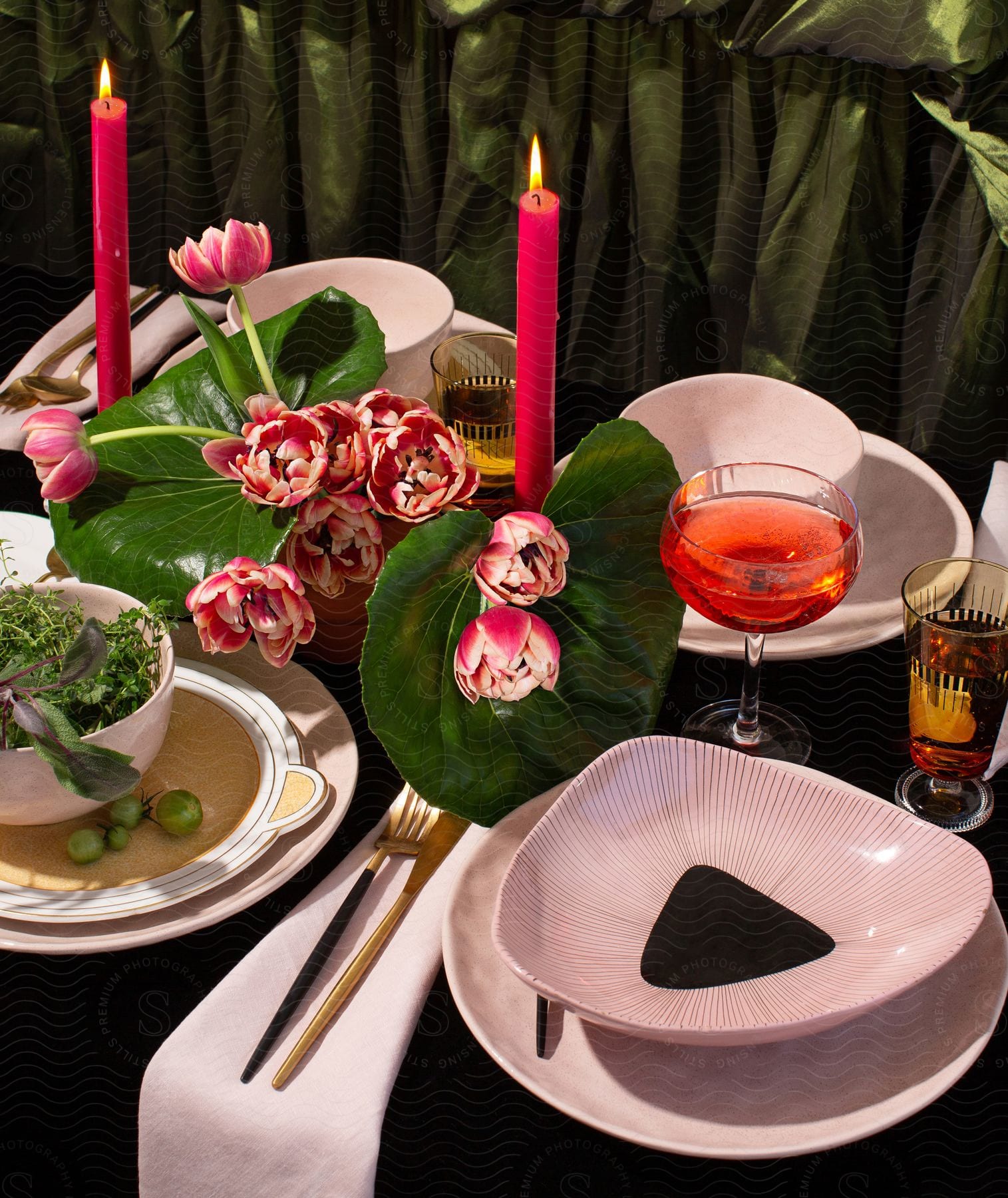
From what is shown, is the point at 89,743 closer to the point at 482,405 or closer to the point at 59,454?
the point at 59,454

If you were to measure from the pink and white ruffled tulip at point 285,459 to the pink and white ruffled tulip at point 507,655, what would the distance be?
4.4 inches

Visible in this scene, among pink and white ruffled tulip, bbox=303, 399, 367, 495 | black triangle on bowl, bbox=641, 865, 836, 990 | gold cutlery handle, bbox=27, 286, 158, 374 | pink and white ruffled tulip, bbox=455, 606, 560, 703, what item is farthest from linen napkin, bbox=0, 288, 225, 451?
black triangle on bowl, bbox=641, 865, 836, 990

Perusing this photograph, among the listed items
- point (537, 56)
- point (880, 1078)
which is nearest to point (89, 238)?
point (537, 56)

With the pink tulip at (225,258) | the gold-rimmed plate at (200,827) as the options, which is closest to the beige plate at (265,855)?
the gold-rimmed plate at (200,827)

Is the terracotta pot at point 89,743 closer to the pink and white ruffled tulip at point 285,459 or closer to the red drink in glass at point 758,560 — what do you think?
the pink and white ruffled tulip at point 285,459

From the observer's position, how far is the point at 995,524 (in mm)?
864

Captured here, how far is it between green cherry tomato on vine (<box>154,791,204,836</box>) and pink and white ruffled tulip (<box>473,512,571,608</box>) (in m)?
0.19

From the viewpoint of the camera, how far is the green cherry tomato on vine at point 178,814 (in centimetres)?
65

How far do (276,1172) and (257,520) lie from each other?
0.32m

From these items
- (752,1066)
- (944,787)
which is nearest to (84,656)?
(752,1066)

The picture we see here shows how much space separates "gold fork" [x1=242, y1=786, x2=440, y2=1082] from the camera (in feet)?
1.86

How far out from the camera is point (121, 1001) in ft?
2.01

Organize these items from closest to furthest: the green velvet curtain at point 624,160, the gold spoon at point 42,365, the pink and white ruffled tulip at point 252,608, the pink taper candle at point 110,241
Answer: the pink and white ruffled tulip at point 252,608
the pink taper candle at point 110,241
the gold spoon at point 42,365
the green velvet curtain at point 624,160

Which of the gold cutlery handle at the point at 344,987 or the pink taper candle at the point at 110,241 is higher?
the pink taper candle at the point at 110,241
